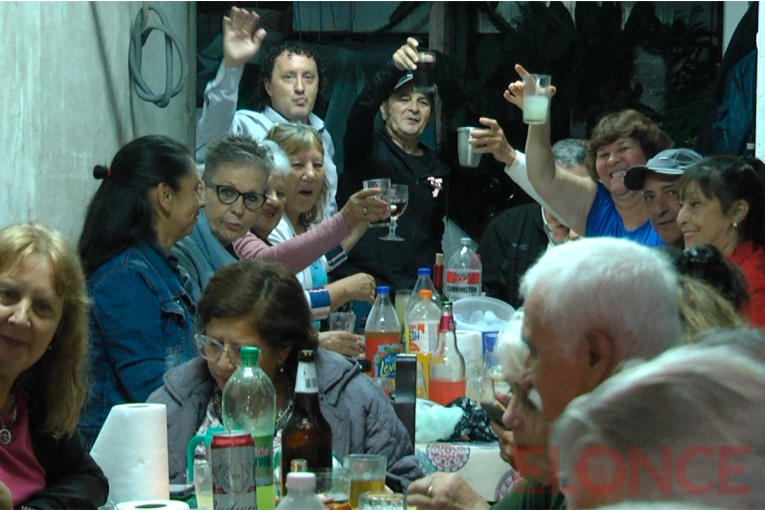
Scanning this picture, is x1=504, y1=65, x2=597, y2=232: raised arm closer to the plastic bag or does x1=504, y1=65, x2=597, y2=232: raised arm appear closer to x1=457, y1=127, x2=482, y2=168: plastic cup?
x1=457, y1=127, x2=482, y2=168: plastic cup

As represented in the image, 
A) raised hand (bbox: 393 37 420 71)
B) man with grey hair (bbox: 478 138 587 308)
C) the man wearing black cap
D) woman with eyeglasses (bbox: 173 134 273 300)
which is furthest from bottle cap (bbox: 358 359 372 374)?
man with grey hair (bbox: 478 138 587 308)

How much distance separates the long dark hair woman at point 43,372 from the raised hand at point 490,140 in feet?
7.31

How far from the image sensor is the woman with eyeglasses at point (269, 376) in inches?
101

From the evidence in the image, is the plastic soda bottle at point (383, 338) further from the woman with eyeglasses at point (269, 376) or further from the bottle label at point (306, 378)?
the bottle label at point (306, 378)

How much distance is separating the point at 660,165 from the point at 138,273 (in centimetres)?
185

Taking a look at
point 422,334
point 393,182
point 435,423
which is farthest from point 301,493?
point 393,182

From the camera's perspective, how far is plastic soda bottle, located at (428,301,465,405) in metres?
3.32

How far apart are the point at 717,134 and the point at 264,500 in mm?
3477

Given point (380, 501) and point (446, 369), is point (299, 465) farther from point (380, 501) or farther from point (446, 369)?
point (446, 369)

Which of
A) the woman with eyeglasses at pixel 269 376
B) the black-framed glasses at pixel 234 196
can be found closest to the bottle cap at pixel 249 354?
the woman with eyeglasses at pixel 269 376

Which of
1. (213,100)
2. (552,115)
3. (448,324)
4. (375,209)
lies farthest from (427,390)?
(552,115)

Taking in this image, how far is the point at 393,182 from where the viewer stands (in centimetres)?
524

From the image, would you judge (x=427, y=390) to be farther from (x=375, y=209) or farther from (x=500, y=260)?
(x=500, y=260)

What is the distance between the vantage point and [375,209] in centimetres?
399
